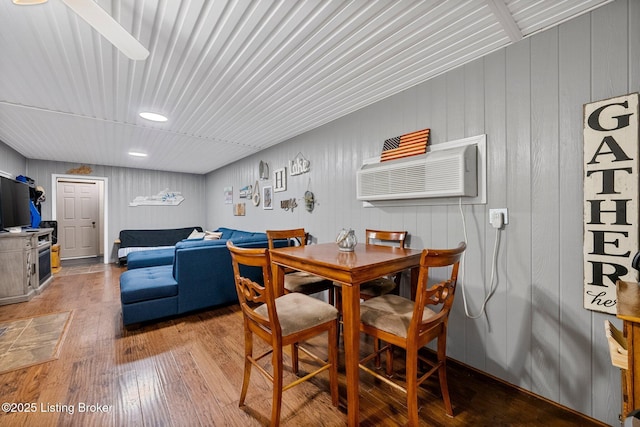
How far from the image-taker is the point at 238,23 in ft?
5.00

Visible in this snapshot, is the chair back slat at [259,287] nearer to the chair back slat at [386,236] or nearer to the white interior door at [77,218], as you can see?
the chair back slat at [386,236]

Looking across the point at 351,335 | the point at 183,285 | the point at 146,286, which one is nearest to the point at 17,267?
the point at 146,286

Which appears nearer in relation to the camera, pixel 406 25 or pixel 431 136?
pixel 406 25

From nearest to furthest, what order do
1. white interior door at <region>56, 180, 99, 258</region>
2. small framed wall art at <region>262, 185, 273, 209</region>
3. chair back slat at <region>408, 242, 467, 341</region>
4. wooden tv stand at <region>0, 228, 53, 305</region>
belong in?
chair back slat at <region>408, 242, 467, 341</region> → wooden tv stand at <region>0, 228, 53, 305</region> → small framed wall art at <region>262, 185, 273, 209</region> → white interior door at <region>56, 180, 99, 258</region>

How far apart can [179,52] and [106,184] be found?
227 inches

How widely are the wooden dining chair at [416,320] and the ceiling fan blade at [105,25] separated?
1.79 meters

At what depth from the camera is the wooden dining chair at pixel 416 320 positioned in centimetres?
126

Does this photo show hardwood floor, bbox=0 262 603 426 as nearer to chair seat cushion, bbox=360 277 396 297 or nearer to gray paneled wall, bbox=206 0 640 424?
A: gray paneled wall, bbox=206 0 640 424

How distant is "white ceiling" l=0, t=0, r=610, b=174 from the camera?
1423 millimetres

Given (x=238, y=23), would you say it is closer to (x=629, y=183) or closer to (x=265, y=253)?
(x=265, y=253)

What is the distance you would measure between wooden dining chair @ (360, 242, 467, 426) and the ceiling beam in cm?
128

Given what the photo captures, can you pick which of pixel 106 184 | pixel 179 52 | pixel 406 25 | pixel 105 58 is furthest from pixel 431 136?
pixel 106 184

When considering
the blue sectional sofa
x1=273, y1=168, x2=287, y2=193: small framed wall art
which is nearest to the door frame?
the blue sectional sofa

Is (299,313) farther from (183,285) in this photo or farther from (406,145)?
(183,285)
